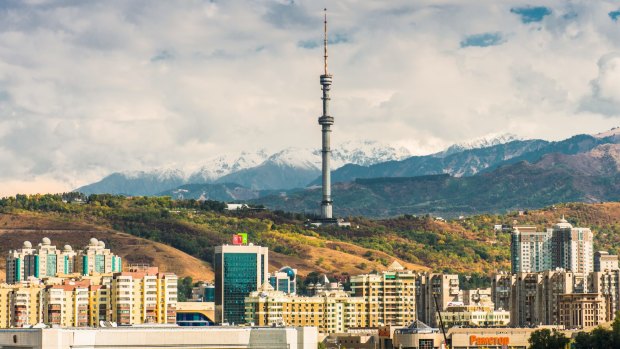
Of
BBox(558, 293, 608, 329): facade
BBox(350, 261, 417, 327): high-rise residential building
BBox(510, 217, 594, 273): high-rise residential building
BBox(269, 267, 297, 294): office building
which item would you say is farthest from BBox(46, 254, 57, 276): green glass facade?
BBox(510, 217, 594, 273): high-rise residential building

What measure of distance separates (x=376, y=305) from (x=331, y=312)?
6159 millimetres

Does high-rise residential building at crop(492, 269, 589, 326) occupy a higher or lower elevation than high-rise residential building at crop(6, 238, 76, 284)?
lower

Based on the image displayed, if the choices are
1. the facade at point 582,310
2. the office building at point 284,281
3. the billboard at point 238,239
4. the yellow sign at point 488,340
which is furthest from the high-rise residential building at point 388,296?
the yellow sign at point 488,340

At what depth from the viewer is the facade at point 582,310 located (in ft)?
413

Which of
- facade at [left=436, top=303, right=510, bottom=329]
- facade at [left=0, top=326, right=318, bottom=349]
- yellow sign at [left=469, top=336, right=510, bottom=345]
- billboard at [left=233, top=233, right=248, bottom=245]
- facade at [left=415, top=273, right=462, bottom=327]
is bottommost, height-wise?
yellow sign at [left=469, top=336, right=510, bottom=345]

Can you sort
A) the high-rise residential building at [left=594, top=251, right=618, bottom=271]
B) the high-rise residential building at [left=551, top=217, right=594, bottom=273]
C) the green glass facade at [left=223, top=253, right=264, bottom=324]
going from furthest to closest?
the high-rise residential building at [left=551, top=217, right=594, bottom=273] → the high-rise residential building at [left=594, top=251, right=618, bottom=271] → the green glass facade at [left=223, top=253, right=264, bottom=324]

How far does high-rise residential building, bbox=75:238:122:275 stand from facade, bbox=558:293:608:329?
41.1 meters

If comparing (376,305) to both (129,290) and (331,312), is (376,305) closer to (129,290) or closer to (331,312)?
(331,312)

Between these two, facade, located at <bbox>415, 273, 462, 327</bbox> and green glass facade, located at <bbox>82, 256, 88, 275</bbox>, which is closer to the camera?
facade, located at <bbox>415, 273, 462, 327</bbox>

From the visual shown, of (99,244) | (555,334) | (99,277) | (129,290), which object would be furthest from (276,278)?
(555,334)

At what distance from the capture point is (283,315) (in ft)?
403

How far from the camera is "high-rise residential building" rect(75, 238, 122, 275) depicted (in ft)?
485

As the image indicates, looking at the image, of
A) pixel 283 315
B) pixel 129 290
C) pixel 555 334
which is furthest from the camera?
pixel 283 315

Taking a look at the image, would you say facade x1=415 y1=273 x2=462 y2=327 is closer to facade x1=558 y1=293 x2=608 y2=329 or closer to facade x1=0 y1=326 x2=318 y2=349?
facade x1=558 y1=293 x2=608 y2=329
